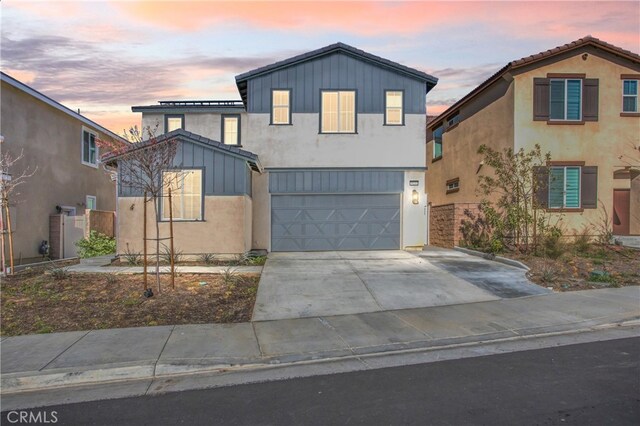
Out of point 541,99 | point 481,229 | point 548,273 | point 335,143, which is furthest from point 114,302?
point 541,99

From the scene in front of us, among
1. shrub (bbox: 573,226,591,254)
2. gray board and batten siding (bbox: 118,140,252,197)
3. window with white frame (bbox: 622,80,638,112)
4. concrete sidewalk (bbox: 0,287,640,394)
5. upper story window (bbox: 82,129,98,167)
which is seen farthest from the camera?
upper story window (bbox: 82,129,98,167)

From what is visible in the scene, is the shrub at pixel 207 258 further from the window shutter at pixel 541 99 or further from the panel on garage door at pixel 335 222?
the window shutter at pixel 541 99

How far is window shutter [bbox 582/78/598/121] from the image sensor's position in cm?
1689

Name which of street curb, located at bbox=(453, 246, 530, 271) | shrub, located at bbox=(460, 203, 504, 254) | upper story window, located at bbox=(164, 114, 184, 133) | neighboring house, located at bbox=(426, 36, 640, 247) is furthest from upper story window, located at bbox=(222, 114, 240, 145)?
street curb, located at bbox=(453, 246, 530, 271)

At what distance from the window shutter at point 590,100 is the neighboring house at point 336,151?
20.1ft

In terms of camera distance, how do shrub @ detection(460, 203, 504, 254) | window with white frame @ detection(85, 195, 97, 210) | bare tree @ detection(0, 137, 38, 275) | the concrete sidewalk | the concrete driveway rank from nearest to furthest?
the concrete sidewalk → the concrete driveway → bare tree @ detection(0, 137, 38, 275) → shrub @ detection(460, 203, 504, 254) → window with white frame @ detection(85, 195, 97, 210)

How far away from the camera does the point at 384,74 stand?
55.7 ft

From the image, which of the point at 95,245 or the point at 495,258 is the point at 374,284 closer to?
the point at 495,258

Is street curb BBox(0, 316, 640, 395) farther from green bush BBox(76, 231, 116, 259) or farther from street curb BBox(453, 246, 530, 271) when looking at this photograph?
green bush BBox(76, 231, 116, 259)

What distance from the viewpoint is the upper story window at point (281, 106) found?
16797 millimetres

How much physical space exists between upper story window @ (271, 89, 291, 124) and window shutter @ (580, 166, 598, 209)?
38.6ft

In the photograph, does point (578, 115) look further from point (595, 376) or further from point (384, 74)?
point (595, 376)

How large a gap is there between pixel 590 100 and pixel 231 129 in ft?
49.4

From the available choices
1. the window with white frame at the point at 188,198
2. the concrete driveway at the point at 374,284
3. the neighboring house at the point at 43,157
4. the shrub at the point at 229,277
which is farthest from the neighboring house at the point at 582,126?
the neighboring house at the point at 43,157
